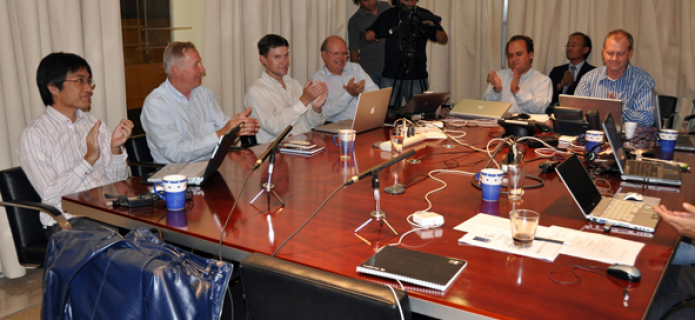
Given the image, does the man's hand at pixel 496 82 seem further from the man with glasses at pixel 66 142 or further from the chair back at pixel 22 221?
the chair back at pixel 22 221

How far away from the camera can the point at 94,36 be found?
3.31 metres

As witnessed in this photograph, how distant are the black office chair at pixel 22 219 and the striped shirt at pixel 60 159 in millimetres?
41

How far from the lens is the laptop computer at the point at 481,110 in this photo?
373 centimetres

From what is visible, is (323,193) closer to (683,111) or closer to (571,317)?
(571,317)

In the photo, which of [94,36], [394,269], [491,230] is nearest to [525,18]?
[94,36]

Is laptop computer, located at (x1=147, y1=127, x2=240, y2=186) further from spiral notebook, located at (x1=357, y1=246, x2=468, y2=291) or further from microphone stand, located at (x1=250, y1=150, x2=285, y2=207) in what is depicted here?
spiral notebook, located at (x1=357, y1=246, x2=468, y2=291)

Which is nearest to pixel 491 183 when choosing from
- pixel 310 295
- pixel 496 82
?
pixel 310 295

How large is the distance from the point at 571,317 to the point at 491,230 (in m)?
0.52

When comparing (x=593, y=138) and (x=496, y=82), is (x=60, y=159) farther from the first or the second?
(x=496, y=82)

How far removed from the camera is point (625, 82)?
12.7 feet

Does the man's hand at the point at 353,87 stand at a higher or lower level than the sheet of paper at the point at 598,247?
higher

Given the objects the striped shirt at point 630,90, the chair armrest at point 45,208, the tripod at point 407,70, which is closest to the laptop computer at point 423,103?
the tripod at point 407,70

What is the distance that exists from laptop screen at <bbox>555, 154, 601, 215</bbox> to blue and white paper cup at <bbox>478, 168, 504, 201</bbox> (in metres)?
0.23

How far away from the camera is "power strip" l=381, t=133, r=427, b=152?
2.84 metres
